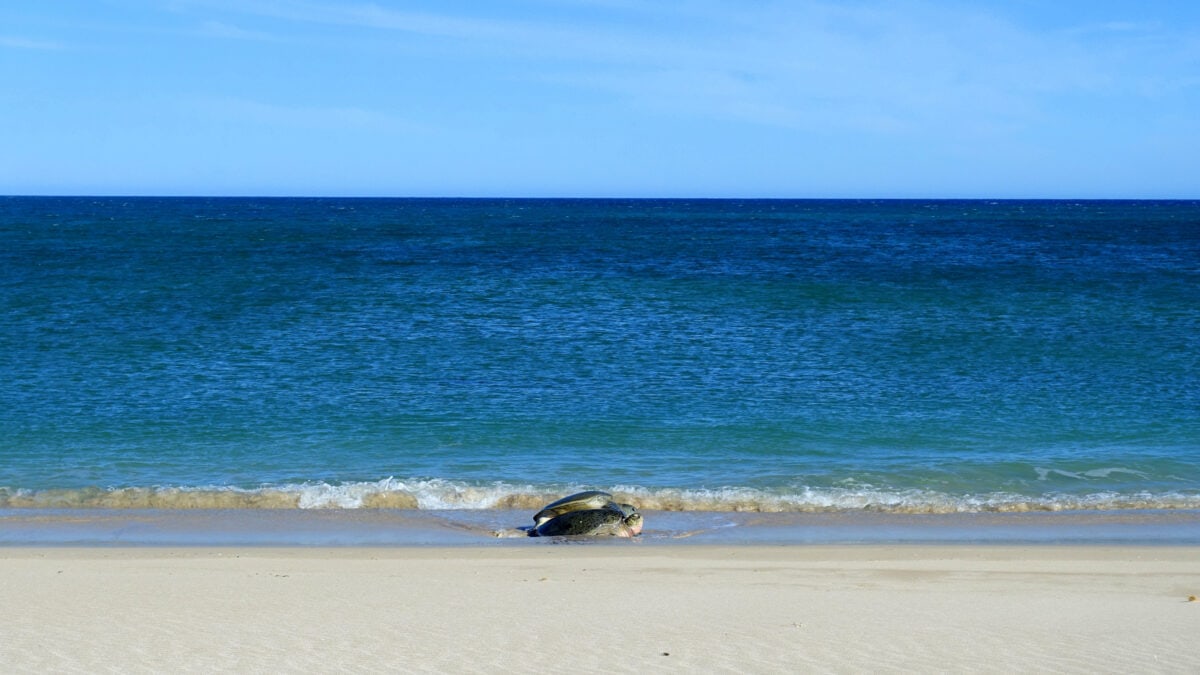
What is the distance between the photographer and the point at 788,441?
15.2 meters

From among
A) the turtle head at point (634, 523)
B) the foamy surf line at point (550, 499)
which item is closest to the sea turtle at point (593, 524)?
the turtle head at point (634, 523)

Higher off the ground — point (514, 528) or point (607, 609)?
point (607, 609)

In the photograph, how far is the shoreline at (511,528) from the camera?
10.8 metres

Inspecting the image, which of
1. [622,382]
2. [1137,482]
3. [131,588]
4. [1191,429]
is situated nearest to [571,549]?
[131,588]

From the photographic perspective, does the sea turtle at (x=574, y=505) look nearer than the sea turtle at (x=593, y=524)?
No

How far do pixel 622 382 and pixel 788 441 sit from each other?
4558mm

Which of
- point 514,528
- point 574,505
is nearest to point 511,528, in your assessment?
point 514,528

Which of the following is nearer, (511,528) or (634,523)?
(634,523)

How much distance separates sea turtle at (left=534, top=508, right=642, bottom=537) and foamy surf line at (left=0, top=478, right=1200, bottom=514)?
1385mm

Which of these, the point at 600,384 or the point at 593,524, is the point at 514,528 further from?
the point at 600,384

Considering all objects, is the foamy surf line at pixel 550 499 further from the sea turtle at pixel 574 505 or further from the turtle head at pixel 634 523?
the turtle head at pixel 634 523

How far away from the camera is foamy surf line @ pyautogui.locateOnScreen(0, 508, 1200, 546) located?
1084cm

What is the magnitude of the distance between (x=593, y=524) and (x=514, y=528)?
97 centimetres

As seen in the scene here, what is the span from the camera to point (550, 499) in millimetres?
12633
